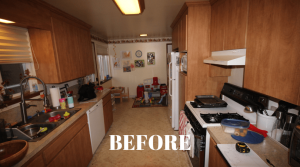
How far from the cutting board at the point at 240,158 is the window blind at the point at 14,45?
2.59m

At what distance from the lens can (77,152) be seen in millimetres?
1763

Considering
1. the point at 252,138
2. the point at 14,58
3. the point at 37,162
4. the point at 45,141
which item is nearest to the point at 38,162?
the point at 37,162

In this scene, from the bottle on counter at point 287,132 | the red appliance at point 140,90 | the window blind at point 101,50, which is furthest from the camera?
the red appliance at point 140,90

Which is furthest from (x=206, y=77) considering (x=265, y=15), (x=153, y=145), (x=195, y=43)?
(x=153, y=145)

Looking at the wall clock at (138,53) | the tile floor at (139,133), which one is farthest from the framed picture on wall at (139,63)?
the tile floor at (139,133)

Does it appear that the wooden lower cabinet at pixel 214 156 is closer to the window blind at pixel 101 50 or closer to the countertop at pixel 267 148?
the countertop at pixel 267 148

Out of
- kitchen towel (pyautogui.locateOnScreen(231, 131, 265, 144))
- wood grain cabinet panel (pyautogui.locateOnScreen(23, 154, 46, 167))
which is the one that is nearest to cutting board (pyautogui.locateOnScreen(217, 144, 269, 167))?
kitchen towel (pyautogui.locateOnScreen(231, 131, 265, 144))

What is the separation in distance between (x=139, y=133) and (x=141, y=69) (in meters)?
3.07

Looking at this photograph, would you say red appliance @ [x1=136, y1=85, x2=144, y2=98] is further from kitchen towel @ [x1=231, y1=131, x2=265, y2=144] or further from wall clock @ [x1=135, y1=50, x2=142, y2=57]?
kitchen towel @ [x1=231, y1=131, x2=265, y2=144]

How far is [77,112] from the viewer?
189 centimetres

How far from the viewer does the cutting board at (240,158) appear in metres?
0.90

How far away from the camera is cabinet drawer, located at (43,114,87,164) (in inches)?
50.5

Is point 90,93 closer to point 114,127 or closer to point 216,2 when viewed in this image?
point 114,127

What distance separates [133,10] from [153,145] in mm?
2312
